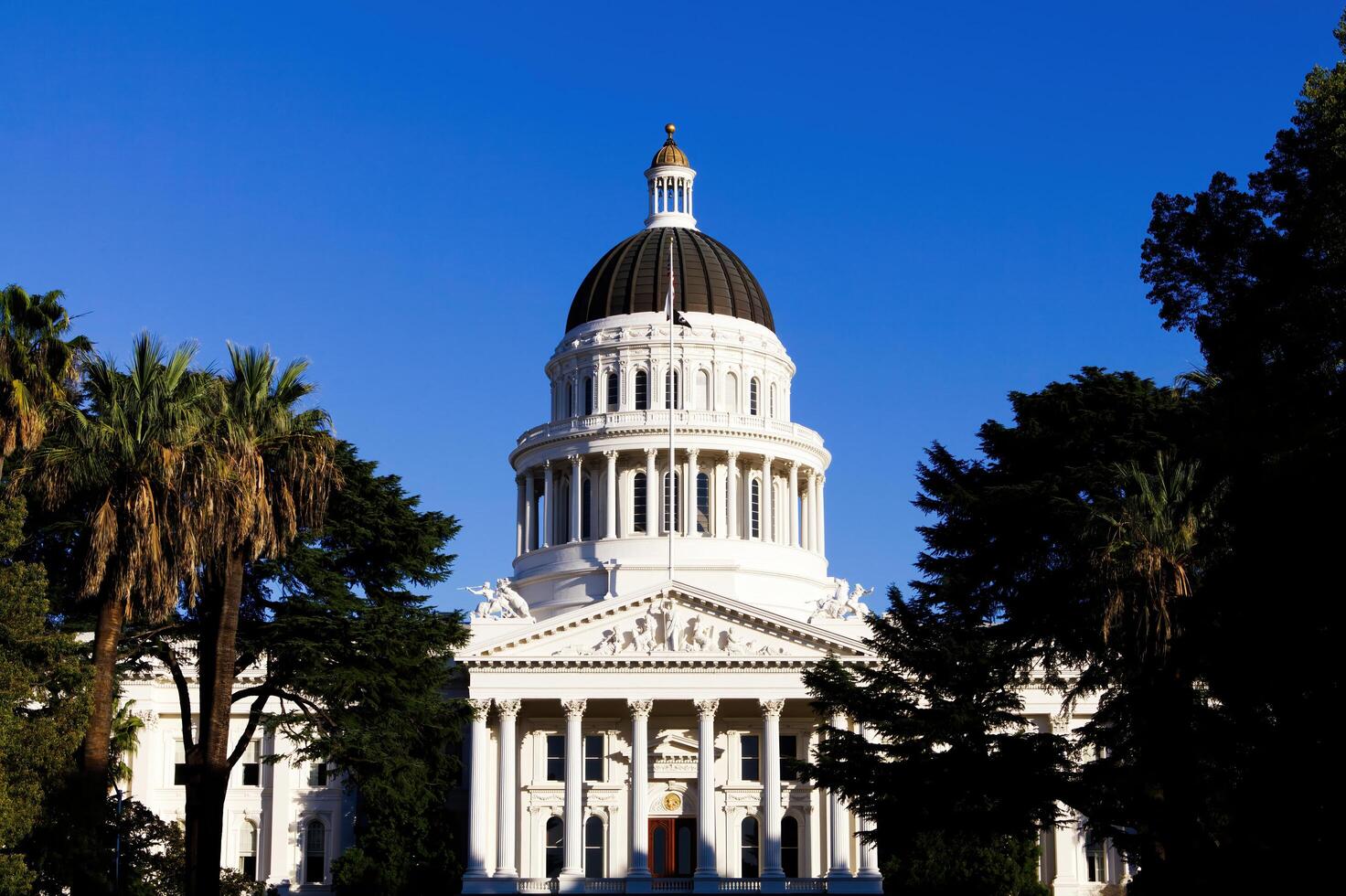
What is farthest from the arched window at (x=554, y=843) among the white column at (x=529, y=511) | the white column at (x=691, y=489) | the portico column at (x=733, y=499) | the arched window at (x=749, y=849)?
the white column at (x=529, y=511)

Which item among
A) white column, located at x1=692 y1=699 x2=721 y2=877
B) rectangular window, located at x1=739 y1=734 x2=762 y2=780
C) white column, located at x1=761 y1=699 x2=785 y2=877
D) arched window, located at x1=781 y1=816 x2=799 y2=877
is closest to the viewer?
white column, located at x1=692 y1=699 x2=721 y2=877

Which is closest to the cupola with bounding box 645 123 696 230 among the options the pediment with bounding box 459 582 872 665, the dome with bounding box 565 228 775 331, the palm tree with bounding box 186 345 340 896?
the dome with bounding box 565 228 775 331

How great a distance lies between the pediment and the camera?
7444 cm

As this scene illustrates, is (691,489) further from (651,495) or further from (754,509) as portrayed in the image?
(754,509)

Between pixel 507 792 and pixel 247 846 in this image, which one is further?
pixel 247 846

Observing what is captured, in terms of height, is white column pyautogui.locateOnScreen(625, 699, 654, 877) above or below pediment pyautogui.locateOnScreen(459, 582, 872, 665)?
below

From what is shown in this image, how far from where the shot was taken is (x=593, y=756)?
78.8 m

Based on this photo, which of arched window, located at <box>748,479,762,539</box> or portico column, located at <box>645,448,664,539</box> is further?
arched window, located at <box>748,479,762,539</box>

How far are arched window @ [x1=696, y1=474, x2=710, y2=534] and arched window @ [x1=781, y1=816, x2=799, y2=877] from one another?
1661 centimetres

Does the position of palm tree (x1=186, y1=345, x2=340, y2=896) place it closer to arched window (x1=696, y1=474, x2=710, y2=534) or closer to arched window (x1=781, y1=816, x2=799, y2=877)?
arched window (x1=781, y1=816, x2=799, y2=877)

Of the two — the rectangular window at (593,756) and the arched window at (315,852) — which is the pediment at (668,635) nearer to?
the rectangular window at (593,756)

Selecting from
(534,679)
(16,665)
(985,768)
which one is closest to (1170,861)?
(985,768)

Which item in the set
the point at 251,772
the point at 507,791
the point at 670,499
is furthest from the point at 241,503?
the point at 670,499

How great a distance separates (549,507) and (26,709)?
175 feet
